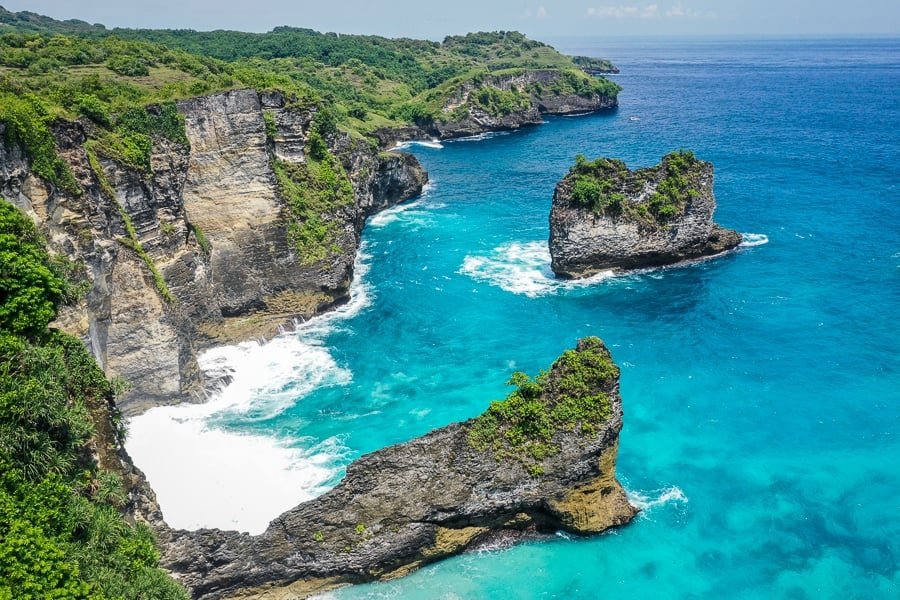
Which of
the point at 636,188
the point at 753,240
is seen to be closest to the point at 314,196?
the point at 636,188

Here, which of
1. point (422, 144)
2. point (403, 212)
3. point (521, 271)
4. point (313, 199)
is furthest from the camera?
point (422, 144)

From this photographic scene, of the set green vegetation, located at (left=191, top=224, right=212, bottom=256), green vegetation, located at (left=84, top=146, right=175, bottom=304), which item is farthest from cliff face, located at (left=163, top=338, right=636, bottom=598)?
green vegetation, located at (left=191, top=224, right=212, bottom=256)

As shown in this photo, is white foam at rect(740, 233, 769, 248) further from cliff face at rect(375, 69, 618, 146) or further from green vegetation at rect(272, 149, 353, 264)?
cliff face at rect(375, 69, 618, 146)

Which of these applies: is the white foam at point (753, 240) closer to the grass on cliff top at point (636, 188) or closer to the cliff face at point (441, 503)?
the grass on cliff top at point (636, 188)

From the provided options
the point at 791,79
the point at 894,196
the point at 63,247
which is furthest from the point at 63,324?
the point at 791,79

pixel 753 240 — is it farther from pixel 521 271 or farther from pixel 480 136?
pixel 480 136

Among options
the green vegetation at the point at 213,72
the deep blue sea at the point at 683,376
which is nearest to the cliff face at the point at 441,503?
the deep blue sea at the point at 683,376

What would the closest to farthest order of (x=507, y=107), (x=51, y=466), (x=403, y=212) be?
1. (x=51, y=466)
2. (x=403, y=212)
3. (x=507, y=107)
